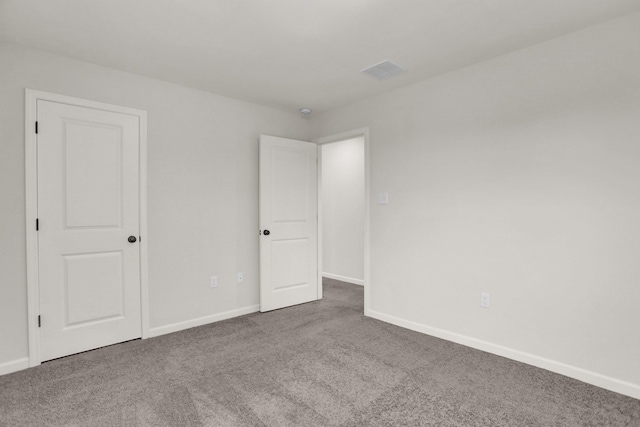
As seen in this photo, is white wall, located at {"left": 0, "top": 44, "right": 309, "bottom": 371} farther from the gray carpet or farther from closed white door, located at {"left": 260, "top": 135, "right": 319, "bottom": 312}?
the gray carpet

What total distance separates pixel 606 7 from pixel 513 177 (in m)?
1.17

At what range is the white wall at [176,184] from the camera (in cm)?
246

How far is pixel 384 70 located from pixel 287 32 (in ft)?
3.28

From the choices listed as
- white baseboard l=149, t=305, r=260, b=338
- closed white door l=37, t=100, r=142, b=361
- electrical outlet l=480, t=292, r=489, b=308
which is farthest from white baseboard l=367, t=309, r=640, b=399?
closed white door l=37, t=100, r=142, b=361

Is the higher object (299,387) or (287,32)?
(287,32)

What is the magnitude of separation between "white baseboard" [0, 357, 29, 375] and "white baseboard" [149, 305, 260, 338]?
34.7 inches

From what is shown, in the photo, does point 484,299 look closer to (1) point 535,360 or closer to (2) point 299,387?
(1) point 535,360

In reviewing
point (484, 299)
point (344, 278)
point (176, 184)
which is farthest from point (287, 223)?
point (484, 299)

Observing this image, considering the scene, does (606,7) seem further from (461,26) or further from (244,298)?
(244,298)

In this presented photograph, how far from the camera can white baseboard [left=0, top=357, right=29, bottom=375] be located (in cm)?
241

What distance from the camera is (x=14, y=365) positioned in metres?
2.45

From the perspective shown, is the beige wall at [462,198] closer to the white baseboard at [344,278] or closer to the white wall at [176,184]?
the white wall at [176,184]

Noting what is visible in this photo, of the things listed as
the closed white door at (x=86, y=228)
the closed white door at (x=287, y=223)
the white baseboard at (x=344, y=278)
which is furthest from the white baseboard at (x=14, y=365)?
the white baseboard at (x=344, y=278)

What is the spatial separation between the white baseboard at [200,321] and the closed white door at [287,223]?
182 millimetres
